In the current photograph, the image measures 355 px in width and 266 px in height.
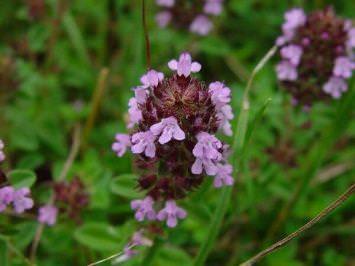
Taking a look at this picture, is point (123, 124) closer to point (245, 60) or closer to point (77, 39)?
point (77, 39)

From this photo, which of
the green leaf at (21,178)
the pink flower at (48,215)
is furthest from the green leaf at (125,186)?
the pink flower at (48,215)

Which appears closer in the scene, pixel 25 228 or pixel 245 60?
pixel 25 228

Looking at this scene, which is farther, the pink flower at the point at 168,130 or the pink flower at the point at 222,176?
the pink flower at the point at 222,176

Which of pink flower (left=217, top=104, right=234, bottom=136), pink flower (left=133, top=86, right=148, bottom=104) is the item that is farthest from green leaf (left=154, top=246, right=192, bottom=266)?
pink flower (left=133, top=86, right=148, bottom=104)

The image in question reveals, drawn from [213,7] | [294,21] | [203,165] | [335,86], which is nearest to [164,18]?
[213,7]

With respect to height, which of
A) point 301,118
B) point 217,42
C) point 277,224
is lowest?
point 277,224

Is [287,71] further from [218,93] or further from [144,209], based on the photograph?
[144,209]

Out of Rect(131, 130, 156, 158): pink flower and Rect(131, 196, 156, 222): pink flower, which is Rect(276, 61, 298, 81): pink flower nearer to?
Rect(131, 196, 156, 222): pink flower

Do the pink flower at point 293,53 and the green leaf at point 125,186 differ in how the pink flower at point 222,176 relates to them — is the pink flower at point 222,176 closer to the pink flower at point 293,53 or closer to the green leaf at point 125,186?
the green leaf at point 125,186

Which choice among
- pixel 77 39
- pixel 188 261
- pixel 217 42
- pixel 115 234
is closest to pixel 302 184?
pixel 188 261
